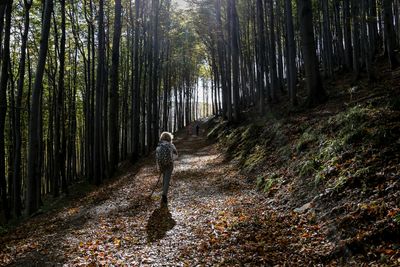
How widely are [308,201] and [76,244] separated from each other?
5024 mm

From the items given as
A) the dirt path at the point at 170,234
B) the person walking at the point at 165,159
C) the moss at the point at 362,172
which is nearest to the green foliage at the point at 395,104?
the moss at the point at 362,172

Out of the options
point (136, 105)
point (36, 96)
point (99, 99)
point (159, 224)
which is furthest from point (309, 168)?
point (136, 105)

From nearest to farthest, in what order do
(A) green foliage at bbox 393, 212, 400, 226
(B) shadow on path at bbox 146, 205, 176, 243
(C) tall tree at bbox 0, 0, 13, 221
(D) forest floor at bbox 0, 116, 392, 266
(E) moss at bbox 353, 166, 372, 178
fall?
(A) green foliage at bbox 393, 212, 400, 226
(D) forest floor at bbox 0, 116, 392, 266
(E) moss at bbox 353, 166, 372, 178
(B) shadow on path at bbox 146, 205, 176, 243
(C) tall tree at bbox 0, 0, 13, 221

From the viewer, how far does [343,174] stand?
6211mm

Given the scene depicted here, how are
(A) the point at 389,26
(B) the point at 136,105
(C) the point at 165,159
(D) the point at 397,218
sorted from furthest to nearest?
(B) the point at 136,105 < (A) the point at 389,26 < (C) the point at 165,159 < (D) the point at 397,218

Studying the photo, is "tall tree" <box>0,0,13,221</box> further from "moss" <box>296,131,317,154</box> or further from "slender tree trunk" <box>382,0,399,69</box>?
"slender tree trunk" <box>382,0,399,69</box>

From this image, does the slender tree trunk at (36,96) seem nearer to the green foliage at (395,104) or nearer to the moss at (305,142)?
the moss at (305,142)

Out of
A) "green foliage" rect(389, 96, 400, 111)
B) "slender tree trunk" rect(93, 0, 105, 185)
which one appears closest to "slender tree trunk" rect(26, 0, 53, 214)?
"slender tree trunk" rect(93, 0, 105, 185)

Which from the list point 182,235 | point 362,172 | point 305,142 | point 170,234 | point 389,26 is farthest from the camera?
point 389,26

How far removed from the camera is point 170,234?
6938mm

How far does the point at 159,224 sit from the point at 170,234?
876 mm

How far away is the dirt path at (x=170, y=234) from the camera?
5504mm

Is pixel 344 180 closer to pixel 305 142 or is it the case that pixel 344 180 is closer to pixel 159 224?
pixel 305 142

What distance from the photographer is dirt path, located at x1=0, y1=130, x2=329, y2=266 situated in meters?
5.50
